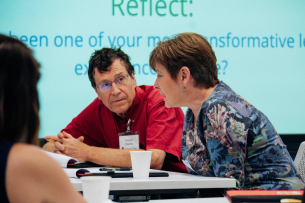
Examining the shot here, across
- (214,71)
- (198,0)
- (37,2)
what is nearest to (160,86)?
(214,71)

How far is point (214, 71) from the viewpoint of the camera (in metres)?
1.78

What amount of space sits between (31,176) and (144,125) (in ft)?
5.91

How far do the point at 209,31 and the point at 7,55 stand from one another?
109 inches

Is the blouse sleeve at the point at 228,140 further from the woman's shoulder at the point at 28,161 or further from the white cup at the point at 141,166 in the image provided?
the woman's shoulder at the point at 28,161

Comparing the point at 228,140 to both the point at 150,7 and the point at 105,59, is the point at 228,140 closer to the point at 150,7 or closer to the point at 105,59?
the point at 105,59

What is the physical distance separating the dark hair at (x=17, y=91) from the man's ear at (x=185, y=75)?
118cm

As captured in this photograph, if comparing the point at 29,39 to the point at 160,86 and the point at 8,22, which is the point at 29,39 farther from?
the point at 160,86

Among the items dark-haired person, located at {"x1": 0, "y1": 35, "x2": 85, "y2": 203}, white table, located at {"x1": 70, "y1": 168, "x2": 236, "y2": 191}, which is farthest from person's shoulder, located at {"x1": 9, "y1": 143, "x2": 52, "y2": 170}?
white table, located at {"x1": 70, "y1": 168, "x2": 236, "y2": 191}

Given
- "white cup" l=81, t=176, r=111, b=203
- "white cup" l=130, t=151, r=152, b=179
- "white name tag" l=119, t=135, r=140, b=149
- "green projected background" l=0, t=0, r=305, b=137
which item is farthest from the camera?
"green projected background" l=0, t=0, r=305, b=137

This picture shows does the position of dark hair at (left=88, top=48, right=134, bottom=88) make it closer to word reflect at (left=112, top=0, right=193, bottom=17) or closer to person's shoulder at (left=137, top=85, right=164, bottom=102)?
person's shoulder at (left=137, top=85, right=164, bottom=102)

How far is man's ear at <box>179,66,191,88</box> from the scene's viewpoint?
1.77 meters

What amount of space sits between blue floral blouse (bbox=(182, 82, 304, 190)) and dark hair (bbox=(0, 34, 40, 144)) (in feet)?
3.19

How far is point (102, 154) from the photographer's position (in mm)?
2080

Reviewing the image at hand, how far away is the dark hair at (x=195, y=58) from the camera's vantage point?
1.75 meters
